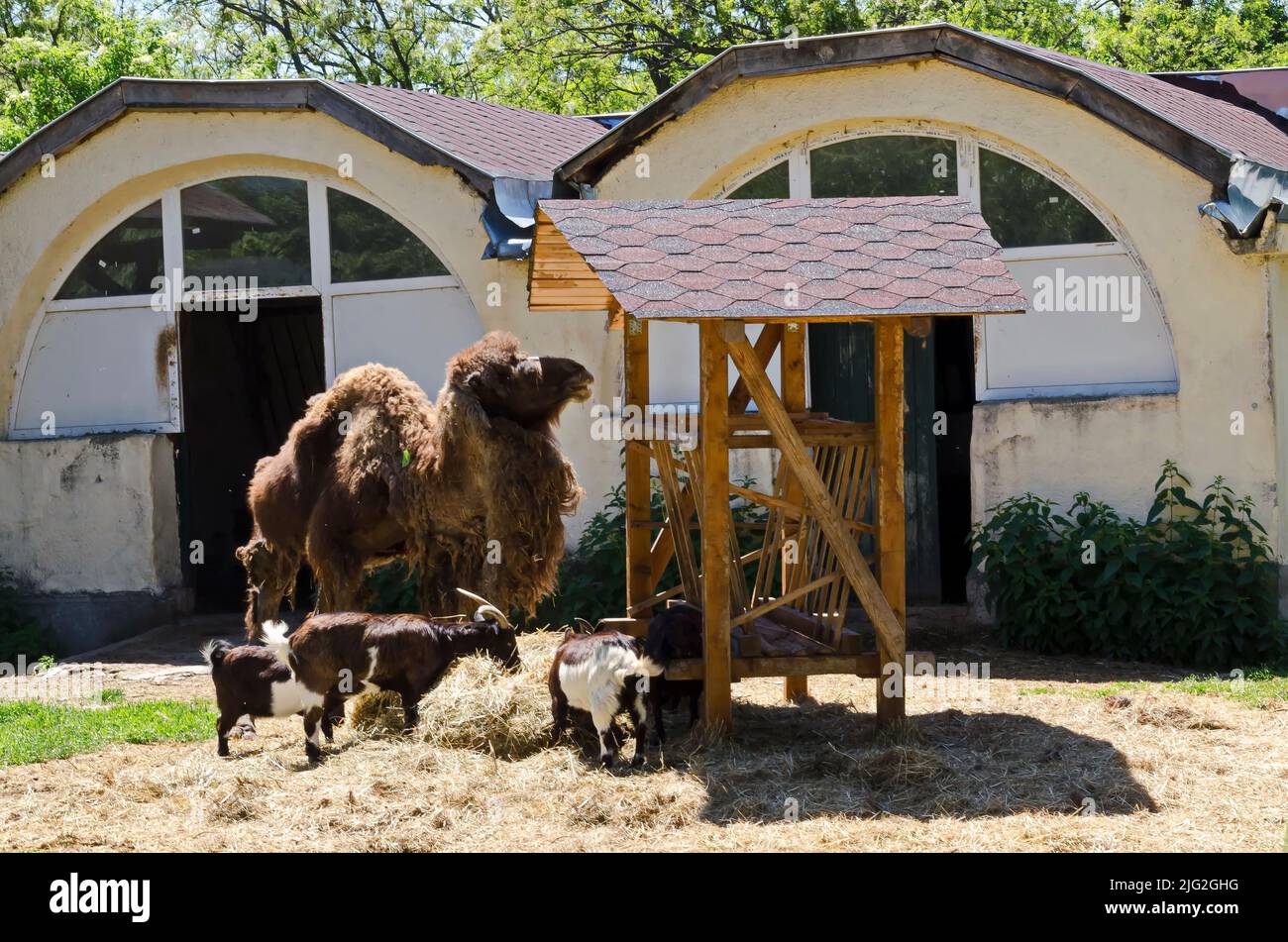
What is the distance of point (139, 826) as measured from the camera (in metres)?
6.00

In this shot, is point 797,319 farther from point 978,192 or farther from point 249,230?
point 249,230

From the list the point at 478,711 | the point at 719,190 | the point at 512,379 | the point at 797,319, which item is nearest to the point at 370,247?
the point at 719,190

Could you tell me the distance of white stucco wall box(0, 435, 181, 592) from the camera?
12391 millimetres

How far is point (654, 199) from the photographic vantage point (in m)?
10.8

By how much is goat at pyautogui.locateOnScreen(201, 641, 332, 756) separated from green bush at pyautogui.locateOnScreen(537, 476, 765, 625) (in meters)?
3.99

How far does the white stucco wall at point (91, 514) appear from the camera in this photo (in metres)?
12.4

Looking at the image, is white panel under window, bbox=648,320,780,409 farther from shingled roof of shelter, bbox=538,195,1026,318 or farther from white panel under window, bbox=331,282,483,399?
shingled roof of shelter, bbox=538,195,1026,318

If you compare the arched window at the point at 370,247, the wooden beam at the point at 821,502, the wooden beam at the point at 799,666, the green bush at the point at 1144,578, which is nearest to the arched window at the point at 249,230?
the arched window at the point at 370,247

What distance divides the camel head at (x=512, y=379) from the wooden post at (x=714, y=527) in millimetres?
724

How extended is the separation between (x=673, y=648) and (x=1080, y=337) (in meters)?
5.06

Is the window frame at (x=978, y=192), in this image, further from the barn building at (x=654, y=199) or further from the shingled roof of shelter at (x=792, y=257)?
the shingled roof of shelter at (x=792, y=257)

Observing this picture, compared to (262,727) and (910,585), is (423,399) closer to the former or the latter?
(262,727)

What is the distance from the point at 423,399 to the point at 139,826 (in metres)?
3.15

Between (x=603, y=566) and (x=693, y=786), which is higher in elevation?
(x=603, y=566)
